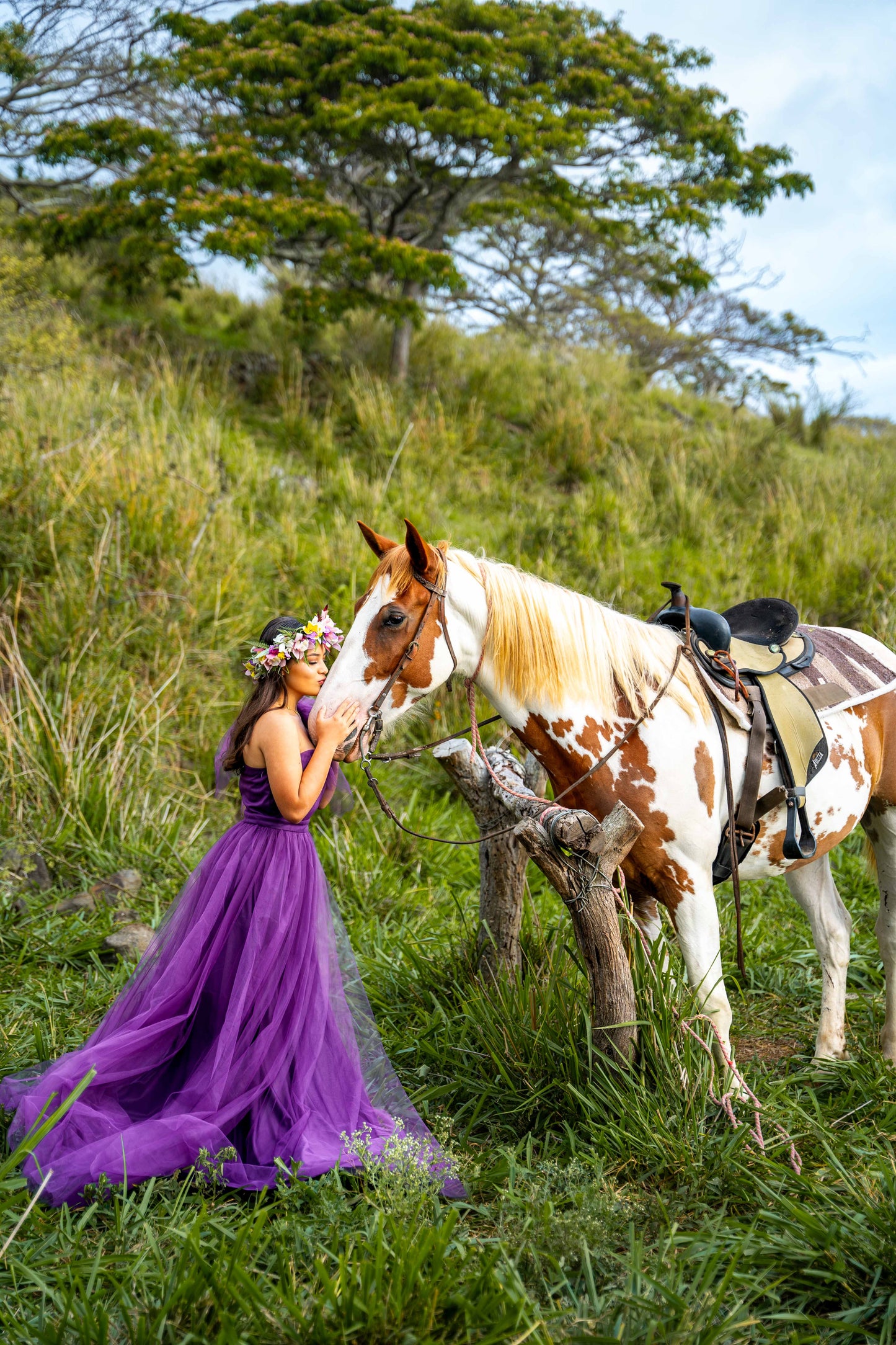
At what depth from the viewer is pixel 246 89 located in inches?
352

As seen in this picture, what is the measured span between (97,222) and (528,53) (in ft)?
17.2

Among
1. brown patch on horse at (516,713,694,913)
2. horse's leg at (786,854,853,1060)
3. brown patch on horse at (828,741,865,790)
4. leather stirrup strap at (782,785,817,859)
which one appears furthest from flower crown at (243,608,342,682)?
horse's leg at (786,854,853,1060)

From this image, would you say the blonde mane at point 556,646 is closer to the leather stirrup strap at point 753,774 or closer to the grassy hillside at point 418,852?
the leather stirrup strap at point 753,774

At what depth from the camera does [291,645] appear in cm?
257

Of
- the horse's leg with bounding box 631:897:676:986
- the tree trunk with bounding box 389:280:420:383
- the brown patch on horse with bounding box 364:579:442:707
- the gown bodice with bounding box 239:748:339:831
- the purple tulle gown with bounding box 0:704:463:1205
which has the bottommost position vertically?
the purple tulle gown with bounding box 0:704:463:1205

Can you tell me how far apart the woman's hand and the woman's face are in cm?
26

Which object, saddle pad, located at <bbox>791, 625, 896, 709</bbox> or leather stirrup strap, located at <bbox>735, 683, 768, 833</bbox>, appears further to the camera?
saddle pad, located at <bbox>791, 625, 896, 709</bbox>

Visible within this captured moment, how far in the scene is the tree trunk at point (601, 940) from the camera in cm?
232

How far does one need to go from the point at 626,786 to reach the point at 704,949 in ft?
1.76

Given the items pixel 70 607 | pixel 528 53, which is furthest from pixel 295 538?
pixel 528 53

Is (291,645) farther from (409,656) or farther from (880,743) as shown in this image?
(880,743)

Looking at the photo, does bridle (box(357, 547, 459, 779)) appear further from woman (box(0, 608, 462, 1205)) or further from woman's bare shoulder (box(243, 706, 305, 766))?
woman's bare shoulder (box(243, 706, 305, 766))

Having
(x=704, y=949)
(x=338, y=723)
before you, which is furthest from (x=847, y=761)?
(x=338, y=723)

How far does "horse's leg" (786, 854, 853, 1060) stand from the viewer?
116 inches
